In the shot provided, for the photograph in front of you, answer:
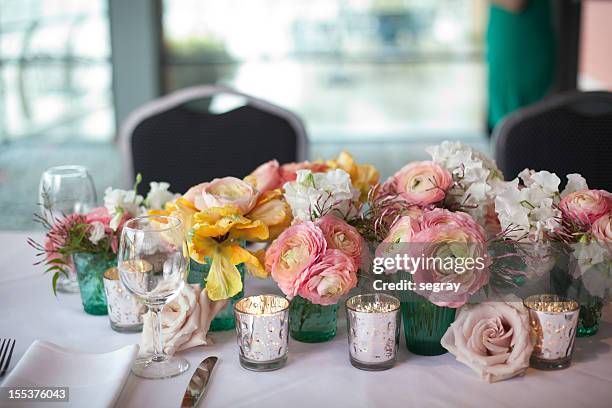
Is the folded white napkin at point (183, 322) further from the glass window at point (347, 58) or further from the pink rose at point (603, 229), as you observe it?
the glass window at point (347, 58)

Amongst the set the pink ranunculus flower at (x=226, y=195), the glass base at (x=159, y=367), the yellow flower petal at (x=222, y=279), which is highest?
the pink ranunculus flower at (x=226, y=195)

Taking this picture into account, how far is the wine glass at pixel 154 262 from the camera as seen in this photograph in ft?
3.41

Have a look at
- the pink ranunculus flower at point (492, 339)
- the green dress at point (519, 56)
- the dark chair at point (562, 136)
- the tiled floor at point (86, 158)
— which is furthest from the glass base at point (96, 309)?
the green dress at point (519, 56)

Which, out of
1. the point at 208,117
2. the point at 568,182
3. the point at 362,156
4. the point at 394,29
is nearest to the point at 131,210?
the point at 568,182

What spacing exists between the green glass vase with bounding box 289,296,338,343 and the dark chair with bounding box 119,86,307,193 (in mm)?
1065

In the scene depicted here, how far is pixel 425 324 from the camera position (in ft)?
3.66

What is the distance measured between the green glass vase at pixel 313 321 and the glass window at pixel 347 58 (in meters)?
4.65

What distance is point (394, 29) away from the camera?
5.71 metres

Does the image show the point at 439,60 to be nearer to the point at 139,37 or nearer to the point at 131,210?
the point at 139,37

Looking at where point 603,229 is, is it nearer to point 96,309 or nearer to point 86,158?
point 96,309

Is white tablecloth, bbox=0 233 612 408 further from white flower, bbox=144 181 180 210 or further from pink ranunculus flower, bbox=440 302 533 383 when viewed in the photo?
white flower, bbox=144 181 180 210

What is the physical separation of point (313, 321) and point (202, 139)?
1.13 m

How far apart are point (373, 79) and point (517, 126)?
3.75m

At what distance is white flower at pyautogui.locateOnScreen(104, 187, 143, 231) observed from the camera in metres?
1.26
